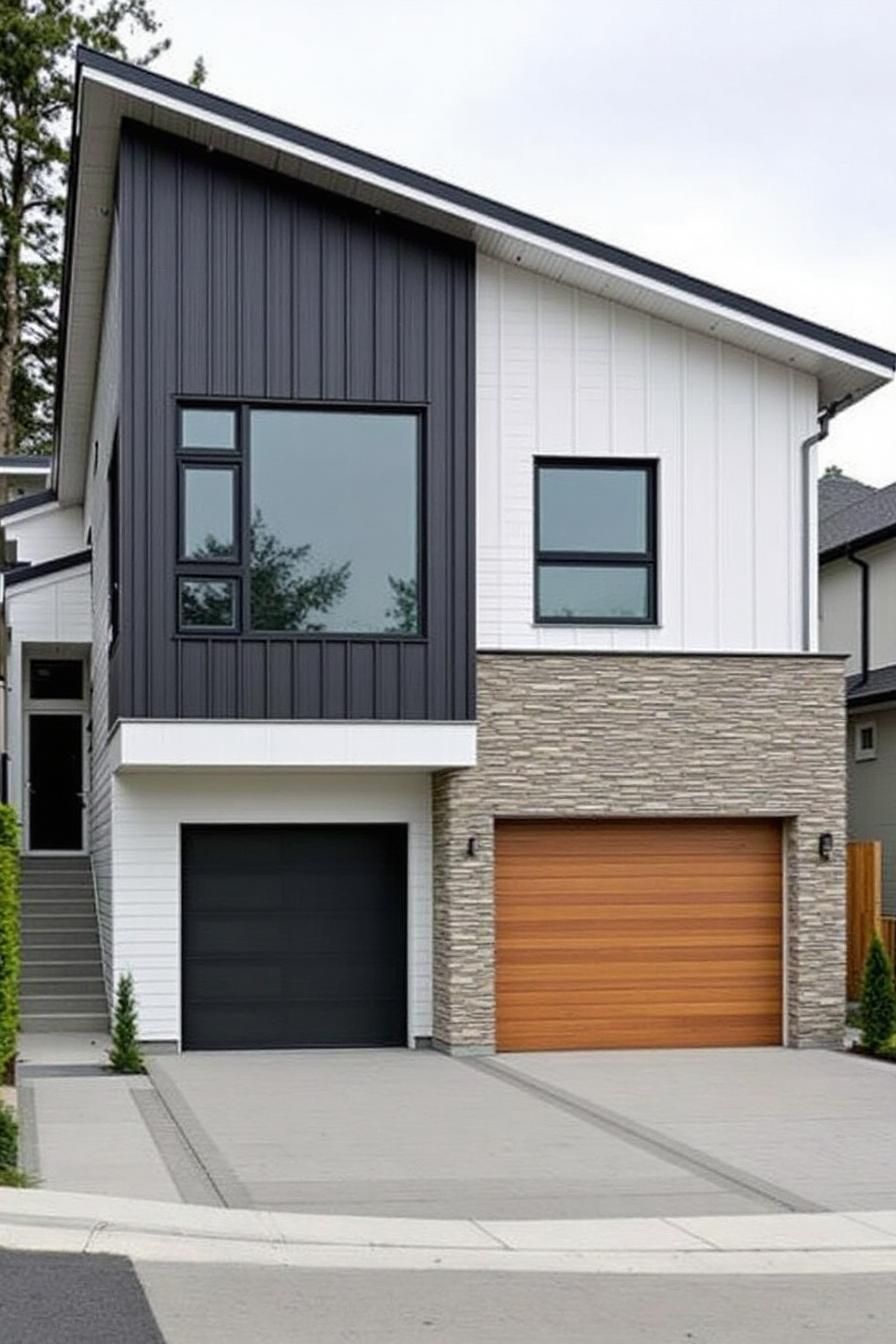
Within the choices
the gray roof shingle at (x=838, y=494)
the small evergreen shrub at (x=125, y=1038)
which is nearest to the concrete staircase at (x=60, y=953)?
the small evergreen shrub at (x=125, y=1038)

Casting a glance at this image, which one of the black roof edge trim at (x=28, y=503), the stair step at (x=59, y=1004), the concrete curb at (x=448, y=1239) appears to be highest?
the black roof edge trim at (x=28, y=503)

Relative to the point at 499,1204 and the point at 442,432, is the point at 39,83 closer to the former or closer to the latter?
the point at 442,432

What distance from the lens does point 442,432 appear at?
17578 millimetres

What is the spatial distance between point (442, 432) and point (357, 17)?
13.5ft

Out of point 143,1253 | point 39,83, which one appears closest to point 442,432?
point 143,1253

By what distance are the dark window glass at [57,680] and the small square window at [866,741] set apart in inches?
417

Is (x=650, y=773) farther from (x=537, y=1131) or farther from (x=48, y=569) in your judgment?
(x=48, y=569)

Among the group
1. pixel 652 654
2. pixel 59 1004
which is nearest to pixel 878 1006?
pixel 652 654

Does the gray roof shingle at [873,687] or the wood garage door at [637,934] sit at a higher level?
the gray roof shingle at [873,687]

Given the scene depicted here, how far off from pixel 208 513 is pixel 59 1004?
534 cm

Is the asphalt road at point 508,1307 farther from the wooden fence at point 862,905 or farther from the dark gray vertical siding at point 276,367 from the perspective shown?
the wooden fence at point 862,905

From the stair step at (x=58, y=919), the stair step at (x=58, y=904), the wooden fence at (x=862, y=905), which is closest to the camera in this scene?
the wooden fence at (x=862, y=905)

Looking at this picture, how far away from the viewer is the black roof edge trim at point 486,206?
656 inches

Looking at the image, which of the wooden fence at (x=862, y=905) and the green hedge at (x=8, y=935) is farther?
the wooden fence at (x=862, y=905)
